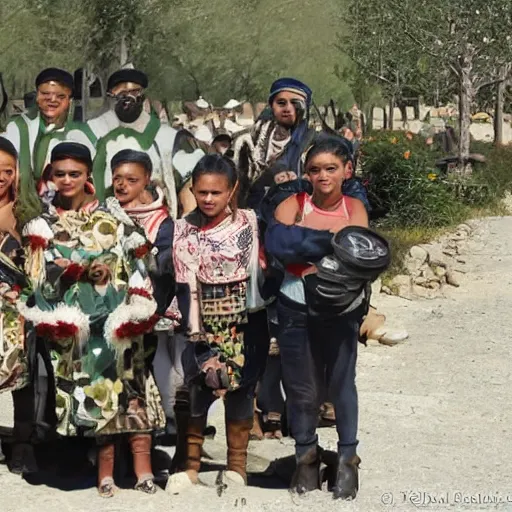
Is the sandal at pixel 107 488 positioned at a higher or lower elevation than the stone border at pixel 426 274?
higher

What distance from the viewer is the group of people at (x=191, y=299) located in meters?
4.62

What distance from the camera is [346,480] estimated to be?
4719mm

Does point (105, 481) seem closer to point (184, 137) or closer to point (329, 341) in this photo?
point (329, 341)

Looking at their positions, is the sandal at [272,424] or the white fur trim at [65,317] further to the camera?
the sandal at [272,424]

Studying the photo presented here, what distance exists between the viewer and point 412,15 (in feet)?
62.7

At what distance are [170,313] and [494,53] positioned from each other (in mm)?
14876

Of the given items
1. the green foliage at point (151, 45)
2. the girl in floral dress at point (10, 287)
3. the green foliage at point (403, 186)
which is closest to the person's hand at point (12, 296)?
the girl in floral dress at point (10, 287)

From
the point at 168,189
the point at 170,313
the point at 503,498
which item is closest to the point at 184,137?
the point at 168,189

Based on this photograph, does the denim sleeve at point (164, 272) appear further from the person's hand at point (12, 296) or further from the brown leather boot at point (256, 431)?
the brown leather boot at point (256, 431)

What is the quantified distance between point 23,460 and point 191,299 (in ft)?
3.93

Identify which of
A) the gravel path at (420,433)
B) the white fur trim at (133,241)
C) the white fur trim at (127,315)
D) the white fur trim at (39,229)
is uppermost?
the white fur trim at (39,229)

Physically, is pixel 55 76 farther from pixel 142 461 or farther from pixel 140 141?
pixel 142 461

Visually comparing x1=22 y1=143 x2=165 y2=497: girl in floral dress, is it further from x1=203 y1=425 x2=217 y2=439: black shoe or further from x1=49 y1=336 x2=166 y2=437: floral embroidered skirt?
x1=203 y1=425 x2=217 y2=439: black shoe

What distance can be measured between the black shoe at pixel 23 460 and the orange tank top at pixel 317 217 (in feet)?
5.10
